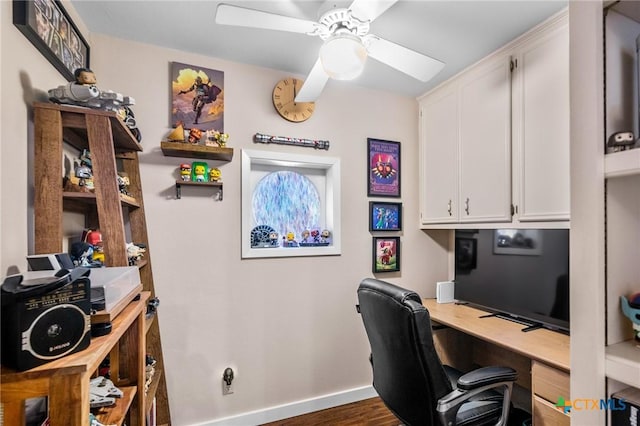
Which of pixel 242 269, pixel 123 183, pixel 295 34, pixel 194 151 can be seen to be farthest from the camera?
pixel 242 269

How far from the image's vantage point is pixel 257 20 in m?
1.31

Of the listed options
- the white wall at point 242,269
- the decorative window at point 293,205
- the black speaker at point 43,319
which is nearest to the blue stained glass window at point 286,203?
the decorative window at point 293,205

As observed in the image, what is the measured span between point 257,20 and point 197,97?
96 centimetres

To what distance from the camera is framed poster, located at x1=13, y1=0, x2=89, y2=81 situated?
1122mm

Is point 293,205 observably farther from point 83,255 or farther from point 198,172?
point 83,255

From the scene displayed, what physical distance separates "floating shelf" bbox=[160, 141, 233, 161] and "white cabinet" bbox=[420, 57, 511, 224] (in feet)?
5.38

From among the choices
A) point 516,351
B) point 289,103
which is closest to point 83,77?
point 289,103

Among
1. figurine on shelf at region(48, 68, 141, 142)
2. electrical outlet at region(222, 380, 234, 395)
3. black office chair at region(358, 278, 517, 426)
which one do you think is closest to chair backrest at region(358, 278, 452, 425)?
black office chair at region(358, 278, 517, 426)

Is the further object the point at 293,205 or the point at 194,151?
the point at 293,205

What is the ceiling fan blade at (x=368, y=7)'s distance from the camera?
1179 mm

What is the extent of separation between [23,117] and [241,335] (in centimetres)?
168

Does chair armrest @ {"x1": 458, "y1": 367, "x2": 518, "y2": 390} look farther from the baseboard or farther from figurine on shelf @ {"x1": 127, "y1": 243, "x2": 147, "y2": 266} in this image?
figurine on shelf @ {"x1": 127, "y1": 243, "x2": 147, "y2": 266}

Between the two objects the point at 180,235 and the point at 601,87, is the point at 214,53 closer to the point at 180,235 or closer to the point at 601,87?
the point at 180,235

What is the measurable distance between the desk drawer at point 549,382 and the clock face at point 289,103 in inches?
81.1
